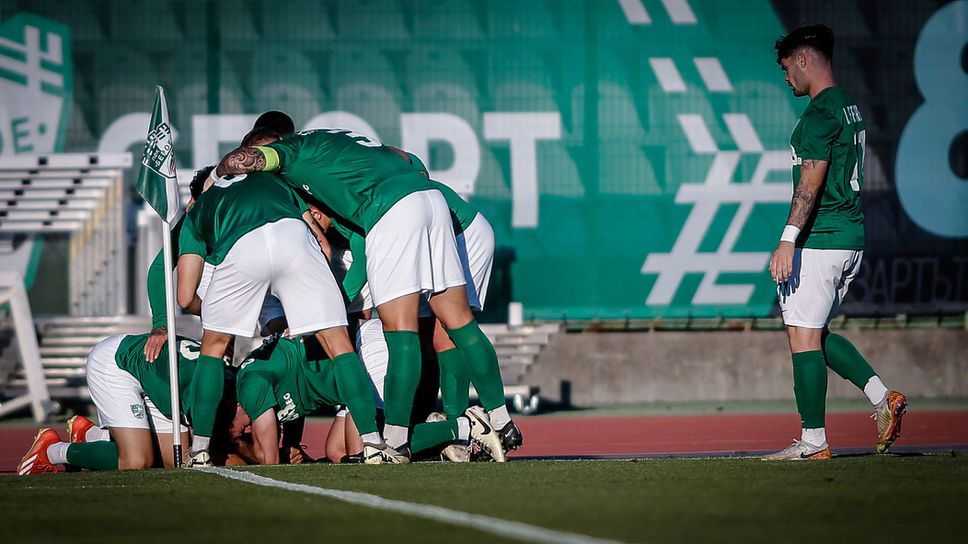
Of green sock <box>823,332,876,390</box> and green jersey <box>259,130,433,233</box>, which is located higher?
green jersey <box>259,130,433,233</box>

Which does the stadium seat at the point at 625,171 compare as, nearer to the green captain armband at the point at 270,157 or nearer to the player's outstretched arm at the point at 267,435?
the player's outstretched arm at the point at 267,435

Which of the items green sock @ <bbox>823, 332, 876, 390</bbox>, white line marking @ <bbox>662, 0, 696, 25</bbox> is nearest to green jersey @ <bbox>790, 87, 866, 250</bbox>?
green sock @ <bbox>823, 332, 876, 390</bbox>

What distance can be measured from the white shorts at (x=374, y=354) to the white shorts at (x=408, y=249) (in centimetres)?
93


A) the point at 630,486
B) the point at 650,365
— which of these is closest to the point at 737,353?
the point at 650,365

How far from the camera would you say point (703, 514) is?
430 centimetres

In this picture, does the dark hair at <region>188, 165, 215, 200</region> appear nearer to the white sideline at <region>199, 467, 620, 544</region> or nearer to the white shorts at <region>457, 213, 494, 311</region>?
the white shorts at <region>457, 213, 494, 311</region>

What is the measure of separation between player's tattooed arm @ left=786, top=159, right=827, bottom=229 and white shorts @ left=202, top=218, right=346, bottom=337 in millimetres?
2336

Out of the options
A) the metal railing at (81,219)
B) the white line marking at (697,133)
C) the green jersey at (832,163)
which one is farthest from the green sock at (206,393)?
the white line marking at (697,133)

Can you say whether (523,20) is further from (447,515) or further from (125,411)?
(447,515)

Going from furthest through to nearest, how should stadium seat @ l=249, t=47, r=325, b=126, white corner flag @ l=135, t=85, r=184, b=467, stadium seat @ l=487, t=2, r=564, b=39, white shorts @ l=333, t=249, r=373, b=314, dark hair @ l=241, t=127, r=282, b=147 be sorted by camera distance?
stadium seat @ l=487, t=2, r=564, b=39 → stadium seat @ l=249, t=47, r=325, b=126 → white shorts @ l=333, t=249, r=373, b=314 → white corner flag @ l=135, t=85, r=184, b=467 → dark hair @ l=241, t=127, r=282, b=147

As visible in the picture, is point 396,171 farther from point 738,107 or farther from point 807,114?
point 738,107

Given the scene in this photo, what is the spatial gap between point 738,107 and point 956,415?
483 cm

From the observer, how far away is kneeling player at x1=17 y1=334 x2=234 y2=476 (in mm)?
7402

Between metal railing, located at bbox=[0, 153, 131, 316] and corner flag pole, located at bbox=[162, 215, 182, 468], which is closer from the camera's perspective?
corner flag pole, located at bbox=[162, 215, 182, 468]
